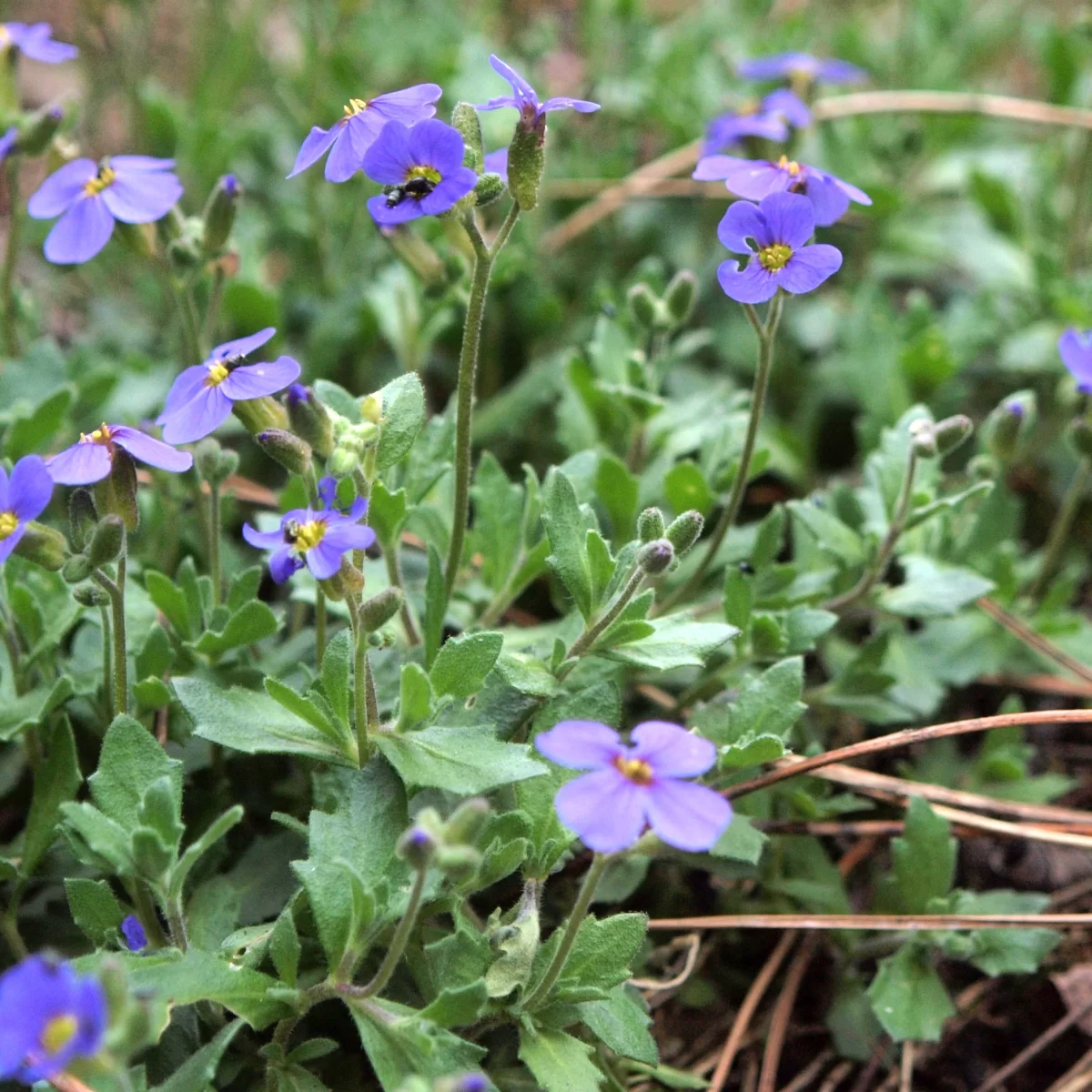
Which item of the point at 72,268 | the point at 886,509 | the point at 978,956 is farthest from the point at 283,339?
the point at 978,956

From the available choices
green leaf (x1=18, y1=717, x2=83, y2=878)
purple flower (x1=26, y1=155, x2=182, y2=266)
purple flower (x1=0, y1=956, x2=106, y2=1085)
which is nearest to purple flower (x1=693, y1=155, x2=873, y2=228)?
purple flower (x1=26, y1=155, x2=182, y2=266)

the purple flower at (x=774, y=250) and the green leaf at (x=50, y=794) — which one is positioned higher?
the purple flower at (x=774, y=250)

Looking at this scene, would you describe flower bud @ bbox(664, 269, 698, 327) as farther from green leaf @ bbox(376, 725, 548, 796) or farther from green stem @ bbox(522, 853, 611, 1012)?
green stem @ bbox(522, 853, 611, 1012)

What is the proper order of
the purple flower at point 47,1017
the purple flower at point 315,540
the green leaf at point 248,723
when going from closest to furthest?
the purple flower at point 47,1017 < the purple flower at point 315,540 < the green leaf at point 248,723

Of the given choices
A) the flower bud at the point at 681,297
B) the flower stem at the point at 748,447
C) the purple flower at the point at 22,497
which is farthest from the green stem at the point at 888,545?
the purple flower at the point at 22,497

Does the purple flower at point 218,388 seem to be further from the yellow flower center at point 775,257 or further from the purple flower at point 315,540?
the yellow flower center at point 775,257

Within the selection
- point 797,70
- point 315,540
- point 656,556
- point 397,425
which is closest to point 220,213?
point 397,425
